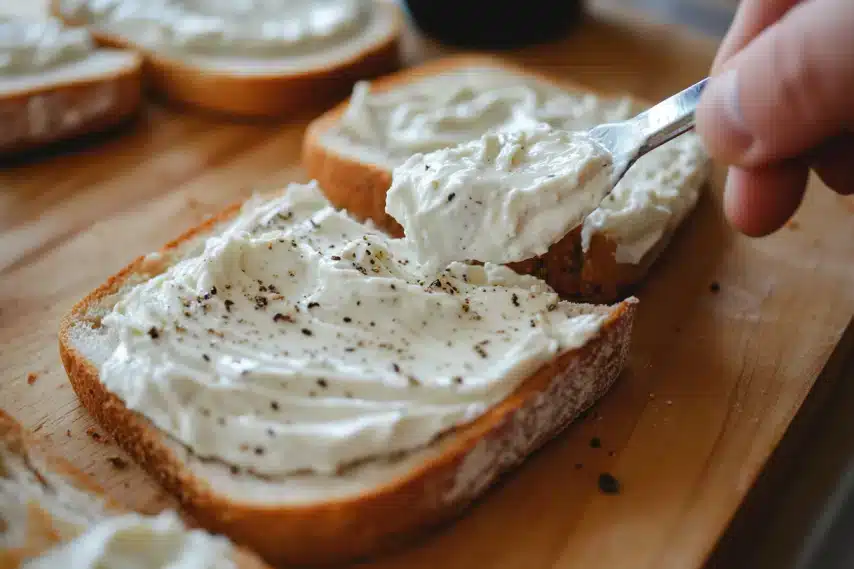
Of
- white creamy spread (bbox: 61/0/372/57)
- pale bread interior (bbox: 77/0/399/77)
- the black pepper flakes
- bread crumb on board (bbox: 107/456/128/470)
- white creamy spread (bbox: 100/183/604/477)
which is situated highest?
white creamy spread (bbox: 61/0/372/57)

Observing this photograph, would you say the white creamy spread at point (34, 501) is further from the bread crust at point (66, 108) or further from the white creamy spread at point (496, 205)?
the bread crust at point (66, 108)

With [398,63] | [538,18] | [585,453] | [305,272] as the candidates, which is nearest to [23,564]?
[305,272]

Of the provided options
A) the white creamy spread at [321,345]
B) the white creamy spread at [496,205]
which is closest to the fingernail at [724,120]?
the white creamy spread at [496,205]

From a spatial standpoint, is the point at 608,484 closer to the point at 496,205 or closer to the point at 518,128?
the point at 496,205

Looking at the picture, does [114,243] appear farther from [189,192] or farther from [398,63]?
[398,63]

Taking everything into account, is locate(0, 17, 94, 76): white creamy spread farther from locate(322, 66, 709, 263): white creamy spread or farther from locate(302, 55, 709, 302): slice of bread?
locate(322, 66, 709, 263): white creamy spread

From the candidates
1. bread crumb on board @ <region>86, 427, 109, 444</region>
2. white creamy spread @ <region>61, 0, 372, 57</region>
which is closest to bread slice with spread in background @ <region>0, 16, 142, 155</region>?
white creamy spread @ <region>61, 0, 372, 57</region>

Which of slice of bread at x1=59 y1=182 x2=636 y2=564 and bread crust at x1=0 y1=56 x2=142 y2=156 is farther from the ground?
bread crust at x1=0 y1=56 x2=142 y2=156
